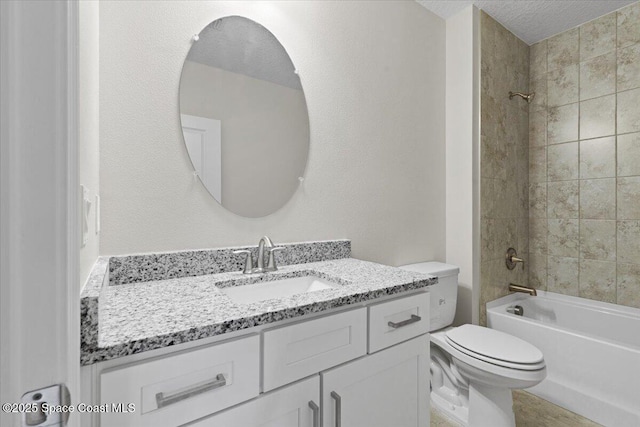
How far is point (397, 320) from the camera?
1.09 metres

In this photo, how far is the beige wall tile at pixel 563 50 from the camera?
2391mm

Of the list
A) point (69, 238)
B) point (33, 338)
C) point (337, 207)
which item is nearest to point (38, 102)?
point (69, 238)

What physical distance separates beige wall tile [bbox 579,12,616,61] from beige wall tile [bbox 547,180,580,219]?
92 cm

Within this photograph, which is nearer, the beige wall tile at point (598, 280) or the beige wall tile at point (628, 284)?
the beige wall tile at point (628, 284)

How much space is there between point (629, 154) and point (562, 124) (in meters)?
0.47

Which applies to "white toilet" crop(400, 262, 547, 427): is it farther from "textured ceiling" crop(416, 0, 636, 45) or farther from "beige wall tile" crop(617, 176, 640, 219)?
"textured ceiling" crop(416, 0, 636, 45)

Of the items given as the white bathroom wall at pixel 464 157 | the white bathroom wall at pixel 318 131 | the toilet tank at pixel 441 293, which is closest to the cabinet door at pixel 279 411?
the white bathroom wall at pixel 318 131

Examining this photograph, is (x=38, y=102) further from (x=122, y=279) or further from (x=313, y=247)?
(x=313, y=247)

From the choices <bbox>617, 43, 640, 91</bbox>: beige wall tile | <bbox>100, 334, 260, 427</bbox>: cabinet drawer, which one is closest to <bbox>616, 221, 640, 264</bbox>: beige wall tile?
<bbox>617, 43, 640, 91</bbox>: beige wall tile

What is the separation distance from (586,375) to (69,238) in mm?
2371

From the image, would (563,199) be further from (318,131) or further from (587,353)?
(318,131)

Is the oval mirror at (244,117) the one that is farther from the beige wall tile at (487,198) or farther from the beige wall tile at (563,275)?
the beige wall tile at (563,275)

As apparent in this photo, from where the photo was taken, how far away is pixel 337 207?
5.42 ft

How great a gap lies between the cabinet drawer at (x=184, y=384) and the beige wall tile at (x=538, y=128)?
277 cm
